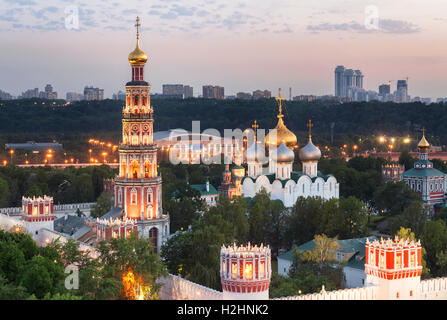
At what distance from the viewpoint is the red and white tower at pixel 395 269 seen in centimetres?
2684

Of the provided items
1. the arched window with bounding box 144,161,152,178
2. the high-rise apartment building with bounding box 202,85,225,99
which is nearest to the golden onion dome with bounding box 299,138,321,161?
the arched window with bounding box 144,161,152,178

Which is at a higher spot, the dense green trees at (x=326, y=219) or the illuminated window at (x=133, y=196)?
the illuminated window at (x=133, y=196)

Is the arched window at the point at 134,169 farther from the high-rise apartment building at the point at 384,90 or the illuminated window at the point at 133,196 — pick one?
the high-rise apartment building at the point at 384,90

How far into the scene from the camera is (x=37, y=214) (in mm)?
40312

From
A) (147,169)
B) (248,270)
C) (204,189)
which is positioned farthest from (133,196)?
(204,189)

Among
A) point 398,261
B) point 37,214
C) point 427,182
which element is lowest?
point 398,261

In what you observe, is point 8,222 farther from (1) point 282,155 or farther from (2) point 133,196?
(1) point 282,155

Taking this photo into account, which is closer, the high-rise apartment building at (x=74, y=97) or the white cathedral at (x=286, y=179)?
the white cathedral at (x=286, y=179)

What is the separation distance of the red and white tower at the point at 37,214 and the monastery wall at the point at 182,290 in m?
12.3

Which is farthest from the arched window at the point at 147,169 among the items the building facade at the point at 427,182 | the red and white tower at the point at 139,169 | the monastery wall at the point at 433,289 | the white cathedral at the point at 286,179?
the building facade at the point at 427,182

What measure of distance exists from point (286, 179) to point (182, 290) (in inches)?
962

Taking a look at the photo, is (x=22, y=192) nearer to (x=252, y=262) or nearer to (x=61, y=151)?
(x=61, y=151)

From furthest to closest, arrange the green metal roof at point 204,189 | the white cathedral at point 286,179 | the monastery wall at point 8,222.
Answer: the green metal roof at point 204,189 < the white cathedral at point 286,179 < the monastery wall at point 8,222
